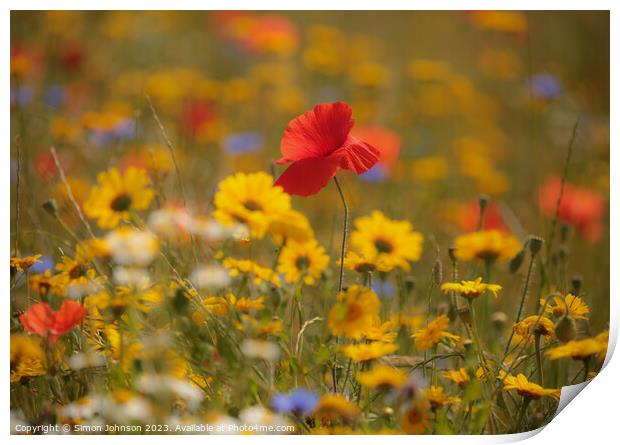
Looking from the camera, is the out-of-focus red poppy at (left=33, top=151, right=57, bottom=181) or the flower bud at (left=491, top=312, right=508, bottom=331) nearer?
the flower bud at (left=491, top=312, right=508, bottom=331)

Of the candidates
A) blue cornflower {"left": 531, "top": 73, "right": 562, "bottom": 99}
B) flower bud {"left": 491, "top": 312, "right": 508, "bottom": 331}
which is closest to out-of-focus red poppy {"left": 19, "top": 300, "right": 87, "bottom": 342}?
flower bud {"left": 491, "top": 312, "right": 508, "bottom": 331}

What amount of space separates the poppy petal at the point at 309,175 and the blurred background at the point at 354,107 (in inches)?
7.3

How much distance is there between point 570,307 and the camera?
978 millimetres

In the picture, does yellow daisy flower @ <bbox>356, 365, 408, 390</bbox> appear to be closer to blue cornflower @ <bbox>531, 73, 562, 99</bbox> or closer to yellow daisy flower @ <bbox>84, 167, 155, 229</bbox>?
yellow daisy flower @ <bbox>84, 167, 155, 229</bbox>

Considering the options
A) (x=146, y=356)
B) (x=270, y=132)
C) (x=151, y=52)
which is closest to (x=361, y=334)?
(x=146, y=356)

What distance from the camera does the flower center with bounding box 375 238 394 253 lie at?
1.01m

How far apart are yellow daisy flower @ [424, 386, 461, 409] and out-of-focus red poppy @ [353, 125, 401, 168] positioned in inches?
21.9

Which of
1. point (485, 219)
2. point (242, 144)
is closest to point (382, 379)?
point (485, 219)

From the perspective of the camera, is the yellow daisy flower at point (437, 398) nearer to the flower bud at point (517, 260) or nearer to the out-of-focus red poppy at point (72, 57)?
the flower bud at point (517, 260)

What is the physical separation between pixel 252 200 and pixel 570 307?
34 centimetres

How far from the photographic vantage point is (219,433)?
95 centimetres

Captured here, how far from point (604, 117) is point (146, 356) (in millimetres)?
591

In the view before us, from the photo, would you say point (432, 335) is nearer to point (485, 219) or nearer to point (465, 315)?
point (465, 315)

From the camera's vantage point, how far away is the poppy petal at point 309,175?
88cm
